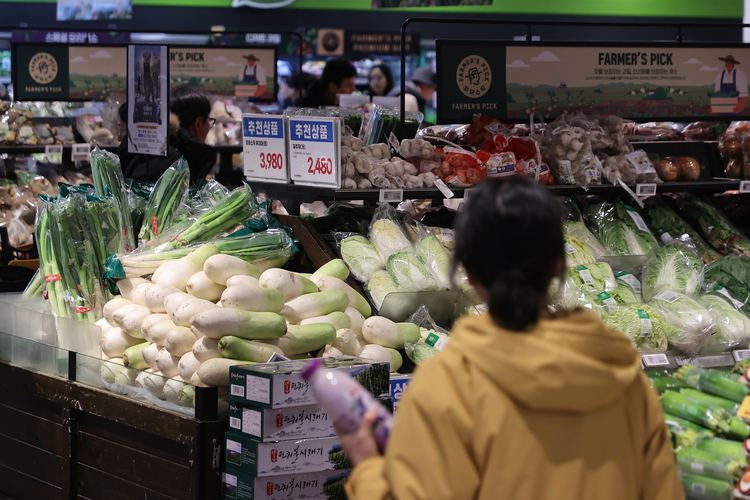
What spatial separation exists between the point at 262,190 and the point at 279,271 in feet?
3.98

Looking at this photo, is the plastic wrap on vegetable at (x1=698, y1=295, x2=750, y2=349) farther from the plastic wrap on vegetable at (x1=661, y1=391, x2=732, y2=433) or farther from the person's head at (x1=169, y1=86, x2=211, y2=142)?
the person's head at (x1=169, y1=86, x2=211, y2=142)

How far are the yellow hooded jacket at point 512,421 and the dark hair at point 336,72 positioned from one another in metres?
7.21

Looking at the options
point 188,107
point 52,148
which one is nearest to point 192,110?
point 188,107

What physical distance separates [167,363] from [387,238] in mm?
1361

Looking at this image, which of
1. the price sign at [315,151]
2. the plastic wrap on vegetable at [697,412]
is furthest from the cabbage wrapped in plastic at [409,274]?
the plastic wrap on vegetable at [697,412]

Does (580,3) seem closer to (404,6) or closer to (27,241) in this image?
A: (404,6)

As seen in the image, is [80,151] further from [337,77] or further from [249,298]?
[249,298]

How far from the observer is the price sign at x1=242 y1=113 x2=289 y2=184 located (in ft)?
13.0

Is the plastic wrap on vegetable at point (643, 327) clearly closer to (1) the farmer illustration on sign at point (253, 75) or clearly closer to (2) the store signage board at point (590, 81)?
(2) the store signage board at point (590, 81)

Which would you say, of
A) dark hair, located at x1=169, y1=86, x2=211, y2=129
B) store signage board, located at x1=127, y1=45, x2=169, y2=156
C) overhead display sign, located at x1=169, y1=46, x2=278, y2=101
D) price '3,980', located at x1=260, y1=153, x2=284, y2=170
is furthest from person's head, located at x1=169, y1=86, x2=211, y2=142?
price '3,980', located at x1=260, y1=153, x2=284, y2=170

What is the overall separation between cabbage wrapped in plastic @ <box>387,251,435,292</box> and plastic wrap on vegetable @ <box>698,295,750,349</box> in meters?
1.26

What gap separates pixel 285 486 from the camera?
2.52m

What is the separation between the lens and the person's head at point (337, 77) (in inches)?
325

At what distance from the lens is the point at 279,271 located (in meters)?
3.10
